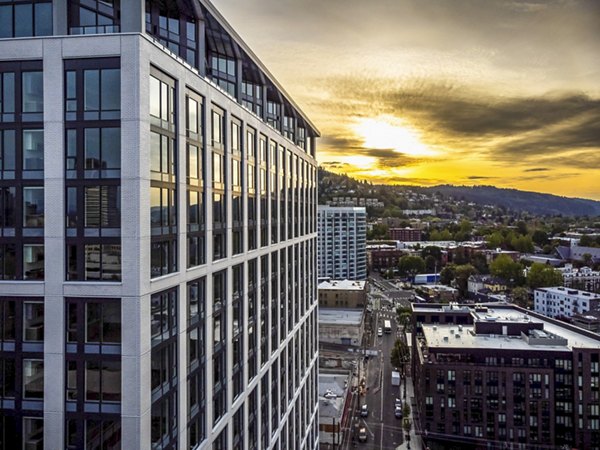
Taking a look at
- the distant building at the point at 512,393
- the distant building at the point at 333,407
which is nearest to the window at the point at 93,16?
the distant building at the point at 333,407

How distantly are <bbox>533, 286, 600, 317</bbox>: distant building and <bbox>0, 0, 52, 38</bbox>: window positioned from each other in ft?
462

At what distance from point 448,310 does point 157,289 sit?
8425 cm

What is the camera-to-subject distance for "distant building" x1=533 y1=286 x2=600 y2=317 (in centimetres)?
13225

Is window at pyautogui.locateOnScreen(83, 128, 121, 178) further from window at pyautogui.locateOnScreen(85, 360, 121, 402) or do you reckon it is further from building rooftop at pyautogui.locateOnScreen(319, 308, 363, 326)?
building rooftop at pyautogui.locateOnScreen(319, 308, 363, 326)

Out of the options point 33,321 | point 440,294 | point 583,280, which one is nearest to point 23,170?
point 33,321

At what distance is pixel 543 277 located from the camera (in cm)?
17000

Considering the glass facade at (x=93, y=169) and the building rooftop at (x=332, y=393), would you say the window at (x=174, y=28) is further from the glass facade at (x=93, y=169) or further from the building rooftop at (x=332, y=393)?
the building rooftop at (x=332, y=393)

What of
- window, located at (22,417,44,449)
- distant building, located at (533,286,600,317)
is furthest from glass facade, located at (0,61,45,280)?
distant building, located at (533,286,600,317)

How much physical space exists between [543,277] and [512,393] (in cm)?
10660

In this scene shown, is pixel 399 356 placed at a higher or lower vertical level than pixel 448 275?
lower

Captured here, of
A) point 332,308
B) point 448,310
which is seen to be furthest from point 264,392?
point 332,308

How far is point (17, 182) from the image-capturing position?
2244cm

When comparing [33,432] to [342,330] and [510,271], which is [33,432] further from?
[510,271]

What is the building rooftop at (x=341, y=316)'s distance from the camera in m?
126
